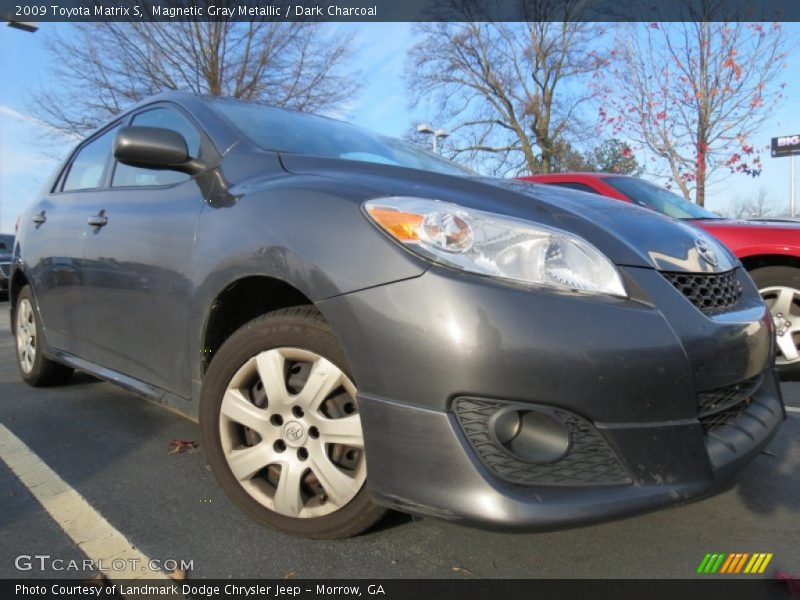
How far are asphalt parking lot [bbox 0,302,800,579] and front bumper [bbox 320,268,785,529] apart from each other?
0.36 m

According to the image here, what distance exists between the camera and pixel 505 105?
26953 millimetres

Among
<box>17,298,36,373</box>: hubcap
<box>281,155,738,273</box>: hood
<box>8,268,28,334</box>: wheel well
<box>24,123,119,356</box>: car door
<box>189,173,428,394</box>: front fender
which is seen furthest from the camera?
<box>8,268,28,334</box>: wheel well

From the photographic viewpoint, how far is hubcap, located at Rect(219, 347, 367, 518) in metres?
1.84

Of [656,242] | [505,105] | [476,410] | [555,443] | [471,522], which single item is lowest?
[471,522]

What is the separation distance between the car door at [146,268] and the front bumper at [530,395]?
1.03 meters

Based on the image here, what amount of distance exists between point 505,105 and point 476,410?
89.7 feet

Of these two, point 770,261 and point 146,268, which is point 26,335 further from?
point 770,261

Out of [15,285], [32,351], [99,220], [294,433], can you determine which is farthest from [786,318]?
[15,285]

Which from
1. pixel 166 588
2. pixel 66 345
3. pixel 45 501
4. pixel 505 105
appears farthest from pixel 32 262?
pixel 505 105

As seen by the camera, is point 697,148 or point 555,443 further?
point 697,148

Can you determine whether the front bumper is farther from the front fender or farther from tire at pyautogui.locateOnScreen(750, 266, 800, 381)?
tire at pyautogui.locateOnScreen(750, 266, 800, 381)

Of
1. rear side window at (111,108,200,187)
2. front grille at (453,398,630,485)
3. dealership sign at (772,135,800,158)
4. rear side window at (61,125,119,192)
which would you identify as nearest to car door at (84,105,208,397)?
rear side window at (111,108,200,187)

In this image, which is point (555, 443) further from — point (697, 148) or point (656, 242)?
point (697, 148)

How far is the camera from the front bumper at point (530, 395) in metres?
1.54
